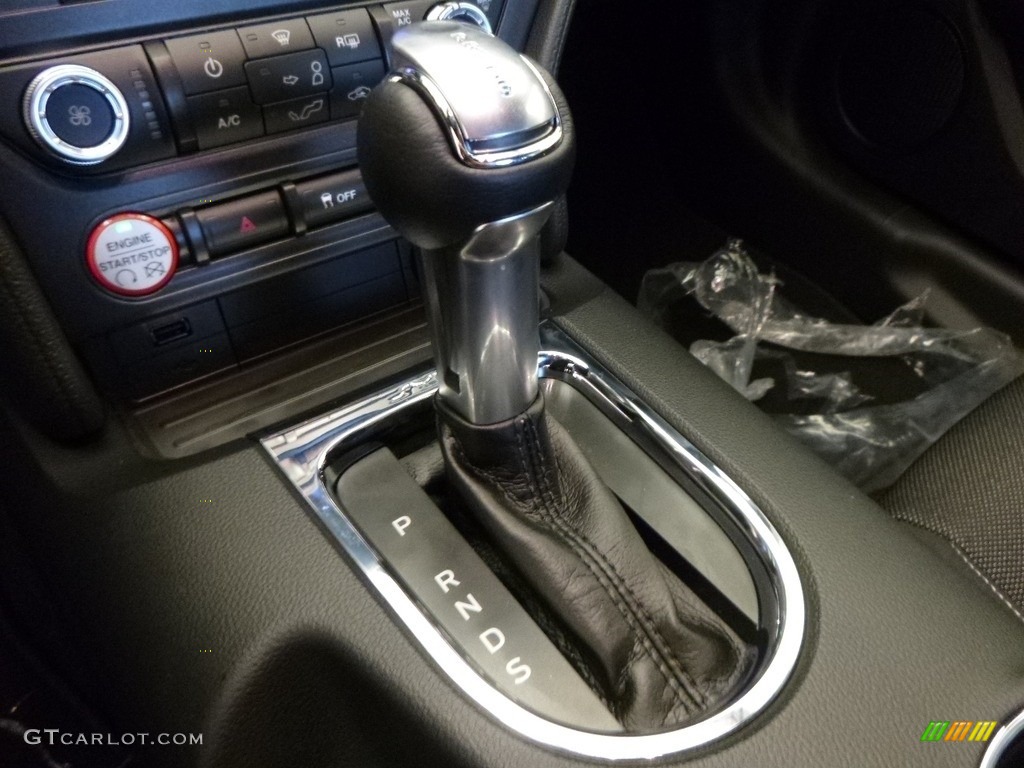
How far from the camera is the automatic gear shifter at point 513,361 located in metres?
0.32

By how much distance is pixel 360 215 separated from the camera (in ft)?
1.74

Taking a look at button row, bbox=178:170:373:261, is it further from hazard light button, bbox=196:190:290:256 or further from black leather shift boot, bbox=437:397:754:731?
black leather shift boot, bbox=437:397:754:731

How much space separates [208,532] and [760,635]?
0.31 m

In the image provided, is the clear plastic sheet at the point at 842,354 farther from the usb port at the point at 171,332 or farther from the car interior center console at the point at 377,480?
the usb port at the point at 171,332

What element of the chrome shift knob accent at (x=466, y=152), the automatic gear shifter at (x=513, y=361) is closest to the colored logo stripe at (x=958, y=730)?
the automatic gear shifter at (x=513, y=361)

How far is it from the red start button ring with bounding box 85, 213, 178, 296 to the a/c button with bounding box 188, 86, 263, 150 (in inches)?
2.2

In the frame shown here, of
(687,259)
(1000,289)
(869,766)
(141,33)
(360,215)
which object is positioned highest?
(141,33)

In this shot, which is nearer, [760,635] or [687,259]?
[760,635]

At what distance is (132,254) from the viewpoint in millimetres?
454

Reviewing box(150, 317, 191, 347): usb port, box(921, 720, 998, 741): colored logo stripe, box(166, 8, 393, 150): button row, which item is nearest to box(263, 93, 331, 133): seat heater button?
box(166, 8, 393, 150): button row

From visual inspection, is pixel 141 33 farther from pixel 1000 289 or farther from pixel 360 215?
pixel 1000 289

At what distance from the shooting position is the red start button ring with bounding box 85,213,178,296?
44 cm

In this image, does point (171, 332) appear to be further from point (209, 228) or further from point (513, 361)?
point (513, 361)

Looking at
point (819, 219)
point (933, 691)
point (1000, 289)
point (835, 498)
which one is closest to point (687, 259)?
point (819, 219)
